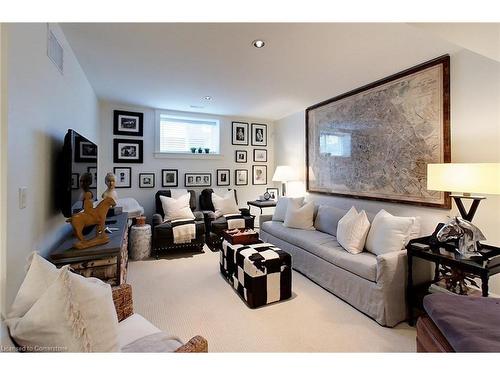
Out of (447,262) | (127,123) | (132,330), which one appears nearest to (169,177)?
(127,123)

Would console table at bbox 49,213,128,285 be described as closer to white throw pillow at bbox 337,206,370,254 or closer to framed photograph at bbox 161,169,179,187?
white throw pillow at bbox 337,206,370,254

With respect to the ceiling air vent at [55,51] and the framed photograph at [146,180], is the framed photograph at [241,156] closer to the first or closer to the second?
the framed photograph at [146,180]

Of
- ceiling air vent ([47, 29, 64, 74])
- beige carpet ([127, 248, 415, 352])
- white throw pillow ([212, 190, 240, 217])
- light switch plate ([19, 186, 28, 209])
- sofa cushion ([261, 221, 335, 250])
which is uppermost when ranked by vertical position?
ceiling air vent ([47, 29, 64, 74])

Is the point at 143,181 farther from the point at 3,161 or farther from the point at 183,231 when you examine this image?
the point at 3,161

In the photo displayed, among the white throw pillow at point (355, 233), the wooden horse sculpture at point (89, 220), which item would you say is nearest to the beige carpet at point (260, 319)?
the white throw pillow at point (355, 233)

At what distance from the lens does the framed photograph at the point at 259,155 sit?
5.34 meters

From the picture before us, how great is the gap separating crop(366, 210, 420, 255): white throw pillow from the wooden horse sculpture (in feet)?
8.06

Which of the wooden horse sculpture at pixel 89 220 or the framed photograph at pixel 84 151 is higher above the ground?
the framed photograph at pixel 84 151

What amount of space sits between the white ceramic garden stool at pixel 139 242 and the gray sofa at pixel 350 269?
2.00 metres

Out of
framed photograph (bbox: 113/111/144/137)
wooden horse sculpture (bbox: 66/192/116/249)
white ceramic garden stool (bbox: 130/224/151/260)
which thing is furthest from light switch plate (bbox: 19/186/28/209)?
framed photograph (bbox: 113/111/144/137)

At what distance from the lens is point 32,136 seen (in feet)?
4.69

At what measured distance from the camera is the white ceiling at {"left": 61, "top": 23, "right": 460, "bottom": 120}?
1.93 m

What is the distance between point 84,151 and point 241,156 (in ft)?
10.9
